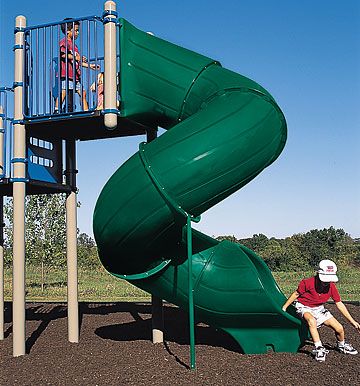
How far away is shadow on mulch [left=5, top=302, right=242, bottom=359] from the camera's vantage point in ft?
31.6

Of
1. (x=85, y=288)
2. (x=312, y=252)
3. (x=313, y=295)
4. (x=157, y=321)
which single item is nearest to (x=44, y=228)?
(x=85, y=288)

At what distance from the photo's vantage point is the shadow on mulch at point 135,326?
9641 millimetres

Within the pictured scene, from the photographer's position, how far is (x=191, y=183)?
6898mm

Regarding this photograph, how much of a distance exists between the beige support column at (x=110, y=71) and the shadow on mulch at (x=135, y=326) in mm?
3243

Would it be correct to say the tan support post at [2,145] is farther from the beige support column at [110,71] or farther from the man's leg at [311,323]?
the man's leg at [311,323]

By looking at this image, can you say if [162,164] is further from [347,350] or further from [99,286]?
[99,286]

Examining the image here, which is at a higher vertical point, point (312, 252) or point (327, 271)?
point (327, 271)

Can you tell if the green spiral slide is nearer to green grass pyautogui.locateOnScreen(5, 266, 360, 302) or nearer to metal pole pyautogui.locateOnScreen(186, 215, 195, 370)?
metal pole pyautogui.locateOnScreen(186, 215, 195, 370)

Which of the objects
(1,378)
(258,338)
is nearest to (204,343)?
(258,338)

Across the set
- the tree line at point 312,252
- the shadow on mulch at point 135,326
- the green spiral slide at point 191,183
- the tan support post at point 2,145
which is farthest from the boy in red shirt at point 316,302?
the tree line at point 312,252

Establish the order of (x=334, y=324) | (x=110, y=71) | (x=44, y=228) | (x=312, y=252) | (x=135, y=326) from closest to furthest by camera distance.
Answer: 1. (x=334, y=324)
2. (x=110, y=71)
3. (x=135, y=326)
4. (x=44, y=228)
5. (x=312, y=252)

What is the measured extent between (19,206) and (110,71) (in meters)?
2.23

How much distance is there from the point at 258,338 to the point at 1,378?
10.4 feet

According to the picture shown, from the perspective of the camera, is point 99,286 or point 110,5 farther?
point 99,286
